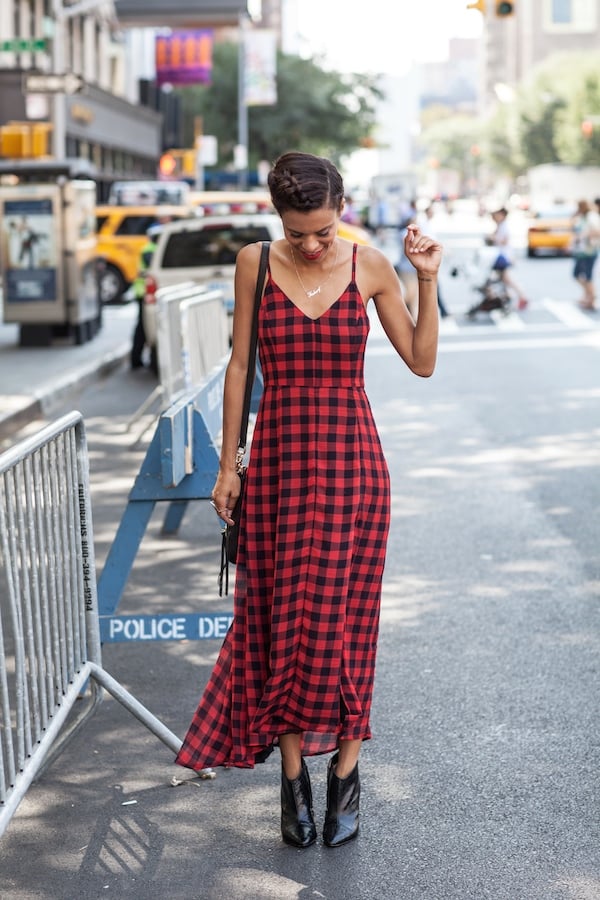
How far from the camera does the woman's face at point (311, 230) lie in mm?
3879

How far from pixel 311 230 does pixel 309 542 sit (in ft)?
2.78

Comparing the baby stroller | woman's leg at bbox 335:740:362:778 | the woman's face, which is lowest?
woman's leg at bbox 335:740:362:778

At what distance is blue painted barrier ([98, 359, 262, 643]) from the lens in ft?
16.8

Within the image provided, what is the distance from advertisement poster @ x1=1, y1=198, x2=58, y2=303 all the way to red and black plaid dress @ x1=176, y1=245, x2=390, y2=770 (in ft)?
49.7

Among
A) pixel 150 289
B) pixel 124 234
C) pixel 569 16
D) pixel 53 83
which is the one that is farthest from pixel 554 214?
pixel 569 16

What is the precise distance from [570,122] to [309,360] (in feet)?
333

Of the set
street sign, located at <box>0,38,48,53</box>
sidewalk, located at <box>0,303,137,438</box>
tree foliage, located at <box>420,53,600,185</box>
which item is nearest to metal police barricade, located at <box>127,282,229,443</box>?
sidewalk, located at <box>0,303,137,438</box>

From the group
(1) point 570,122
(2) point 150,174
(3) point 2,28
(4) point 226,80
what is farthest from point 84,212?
(1) point 570,122

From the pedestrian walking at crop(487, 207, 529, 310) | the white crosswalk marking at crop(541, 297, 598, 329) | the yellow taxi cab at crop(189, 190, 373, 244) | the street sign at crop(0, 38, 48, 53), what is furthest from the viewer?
the yellow taxi cab at crop(189, 190, 373, 244)

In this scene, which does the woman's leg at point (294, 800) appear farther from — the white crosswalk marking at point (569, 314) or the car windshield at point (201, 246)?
the white crosswalk marking at point (569, 314)

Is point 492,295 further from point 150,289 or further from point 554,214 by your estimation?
point 554,214

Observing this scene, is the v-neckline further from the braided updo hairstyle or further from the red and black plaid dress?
the braided updo hairstyle

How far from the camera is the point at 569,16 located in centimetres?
17888

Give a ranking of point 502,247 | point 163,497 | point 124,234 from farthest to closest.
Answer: point 124,234, point 502,247, point 163,497
